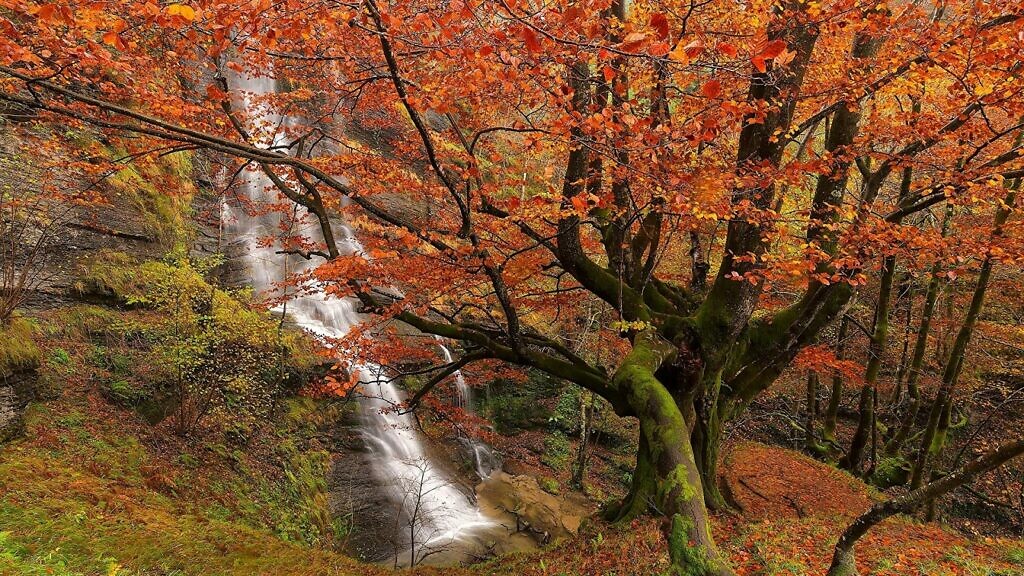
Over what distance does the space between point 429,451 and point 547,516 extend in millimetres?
3549

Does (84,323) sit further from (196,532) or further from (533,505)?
(533,505)

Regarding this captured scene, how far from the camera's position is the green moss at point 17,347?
674 cm

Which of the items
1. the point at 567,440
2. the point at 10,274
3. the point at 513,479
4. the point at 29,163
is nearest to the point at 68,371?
the point at 10,274

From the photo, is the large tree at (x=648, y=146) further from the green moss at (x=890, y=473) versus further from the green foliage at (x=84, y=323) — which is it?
the green moss at (x=890, y=473)

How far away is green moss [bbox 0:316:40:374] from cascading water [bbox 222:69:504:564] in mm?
3385

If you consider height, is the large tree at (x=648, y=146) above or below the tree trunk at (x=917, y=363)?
above

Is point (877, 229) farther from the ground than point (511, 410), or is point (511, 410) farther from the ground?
point (877, 229)

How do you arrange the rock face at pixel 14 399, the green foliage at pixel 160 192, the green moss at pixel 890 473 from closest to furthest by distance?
the rock face at pixel 14 399, the green foliage at pixel 160 192, the green moss at pixel 890 473

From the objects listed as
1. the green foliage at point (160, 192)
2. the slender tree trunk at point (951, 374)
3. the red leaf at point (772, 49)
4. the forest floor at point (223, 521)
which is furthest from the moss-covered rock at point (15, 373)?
the slender tree trunk at point (951, 374)

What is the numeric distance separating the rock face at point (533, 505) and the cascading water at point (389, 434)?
0.56 metres

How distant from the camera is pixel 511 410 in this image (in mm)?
16922

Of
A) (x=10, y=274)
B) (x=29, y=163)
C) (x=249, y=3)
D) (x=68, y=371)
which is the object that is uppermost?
(x=29, y=163)

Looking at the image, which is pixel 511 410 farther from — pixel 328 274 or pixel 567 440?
pixel 328 274

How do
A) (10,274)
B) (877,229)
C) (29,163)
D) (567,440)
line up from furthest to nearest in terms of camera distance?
(567,440)
(29,163)
(10,274)
(877,229)
